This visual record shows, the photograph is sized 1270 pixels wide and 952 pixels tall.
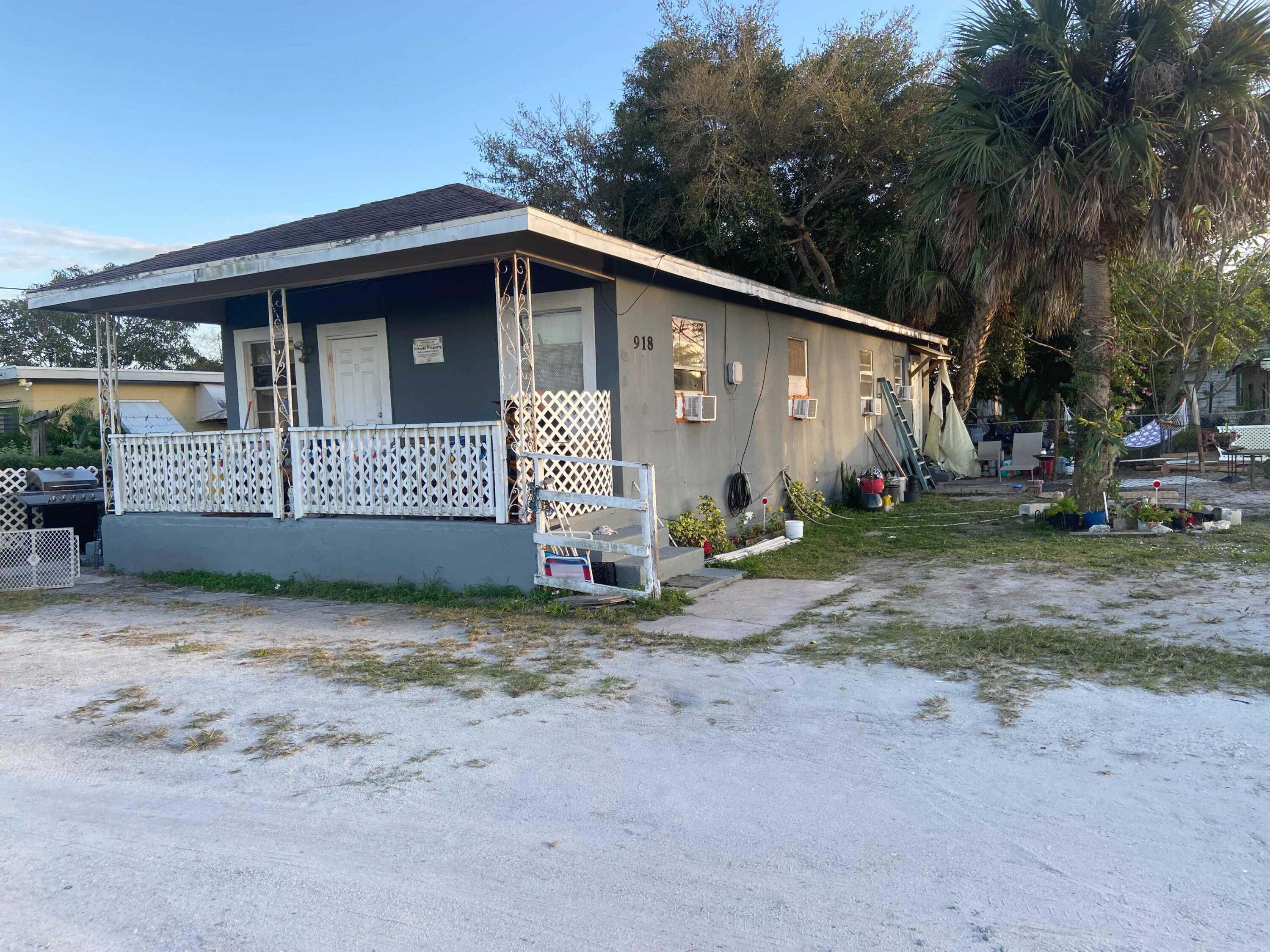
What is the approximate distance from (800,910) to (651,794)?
1086 mm

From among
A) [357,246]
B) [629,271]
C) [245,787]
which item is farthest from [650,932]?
[629,271]

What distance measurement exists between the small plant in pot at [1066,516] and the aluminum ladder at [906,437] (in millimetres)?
5513

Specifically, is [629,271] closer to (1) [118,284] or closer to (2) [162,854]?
(1) [118,284]

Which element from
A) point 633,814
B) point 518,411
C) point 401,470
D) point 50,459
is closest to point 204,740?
point 633,814

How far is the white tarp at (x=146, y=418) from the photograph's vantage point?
20062 millimetres

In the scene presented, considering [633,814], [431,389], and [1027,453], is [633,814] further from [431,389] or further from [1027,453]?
[1027,453]

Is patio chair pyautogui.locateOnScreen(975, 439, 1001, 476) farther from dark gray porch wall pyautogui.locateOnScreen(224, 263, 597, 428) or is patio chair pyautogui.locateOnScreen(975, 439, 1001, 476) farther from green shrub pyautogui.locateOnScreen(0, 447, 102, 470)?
green shrub pyautogui.locateOnScreen(0, 447, 102, 470)

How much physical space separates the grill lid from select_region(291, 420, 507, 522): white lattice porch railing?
13.0 ft

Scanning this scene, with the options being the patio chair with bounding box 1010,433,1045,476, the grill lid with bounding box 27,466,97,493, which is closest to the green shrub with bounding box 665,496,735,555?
the grill lid with bounding box 27,466,97,493

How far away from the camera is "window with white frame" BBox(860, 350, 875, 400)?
52.2ft

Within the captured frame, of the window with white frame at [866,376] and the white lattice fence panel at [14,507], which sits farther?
the window with white frame at [866,376]

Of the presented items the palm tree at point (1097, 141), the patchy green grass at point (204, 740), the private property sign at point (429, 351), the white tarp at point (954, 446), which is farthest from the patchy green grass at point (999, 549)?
the white tarp at point (954, 446)

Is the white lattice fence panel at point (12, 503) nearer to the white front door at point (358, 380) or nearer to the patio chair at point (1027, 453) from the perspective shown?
the white front door at point (358, 380)

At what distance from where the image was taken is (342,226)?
923 centimetres
